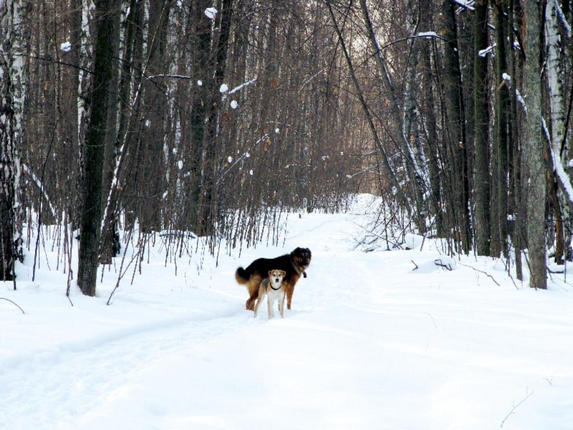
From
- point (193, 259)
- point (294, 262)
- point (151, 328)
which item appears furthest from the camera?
point (193, 259)

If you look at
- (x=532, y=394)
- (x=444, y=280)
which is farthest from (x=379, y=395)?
(x=444, y=280)

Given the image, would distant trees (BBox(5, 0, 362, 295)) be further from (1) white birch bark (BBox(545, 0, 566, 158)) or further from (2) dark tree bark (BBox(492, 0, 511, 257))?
(1) white birch bark (BBox(545, 0, 566, 158))

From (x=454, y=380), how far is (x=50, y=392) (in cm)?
245

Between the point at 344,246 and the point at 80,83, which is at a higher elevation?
the point at 80,83

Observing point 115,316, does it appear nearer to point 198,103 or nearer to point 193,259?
point 193,259

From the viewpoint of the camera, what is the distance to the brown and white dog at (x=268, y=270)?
602 centimetres

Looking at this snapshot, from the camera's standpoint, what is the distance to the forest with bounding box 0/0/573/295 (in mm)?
5484

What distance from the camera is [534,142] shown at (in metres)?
5.78

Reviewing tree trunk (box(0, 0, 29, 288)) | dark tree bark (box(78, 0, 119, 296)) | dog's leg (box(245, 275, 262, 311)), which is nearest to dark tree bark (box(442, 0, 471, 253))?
dog's leg (box(245, 275, 262, 311))

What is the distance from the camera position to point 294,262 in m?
6.23

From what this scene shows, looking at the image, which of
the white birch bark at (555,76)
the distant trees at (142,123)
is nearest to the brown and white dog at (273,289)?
the distant trees at (142,123)

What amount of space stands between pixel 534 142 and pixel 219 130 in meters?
6.20

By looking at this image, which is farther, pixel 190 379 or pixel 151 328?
pixel 151 328

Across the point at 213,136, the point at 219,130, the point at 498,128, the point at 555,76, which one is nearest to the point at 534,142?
the point at 555,76
